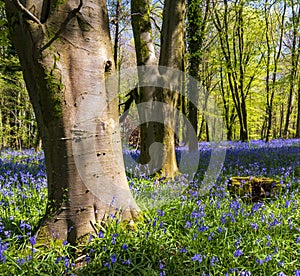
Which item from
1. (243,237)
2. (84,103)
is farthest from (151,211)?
(84,103)

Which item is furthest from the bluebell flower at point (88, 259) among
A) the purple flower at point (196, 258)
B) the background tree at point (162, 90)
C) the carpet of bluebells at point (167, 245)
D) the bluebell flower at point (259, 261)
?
the background tree at point (162, 90)

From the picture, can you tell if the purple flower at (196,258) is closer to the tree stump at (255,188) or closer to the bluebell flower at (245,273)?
the bluebell flower at (245,273)

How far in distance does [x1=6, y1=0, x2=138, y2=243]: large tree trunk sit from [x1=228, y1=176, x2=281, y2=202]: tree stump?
2620mm

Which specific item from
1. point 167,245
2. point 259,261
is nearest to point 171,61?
point 167,245

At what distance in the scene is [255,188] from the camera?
500cm

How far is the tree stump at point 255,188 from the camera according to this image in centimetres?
485

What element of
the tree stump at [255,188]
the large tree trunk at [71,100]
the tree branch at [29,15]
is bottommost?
the tree stump at [255,188]

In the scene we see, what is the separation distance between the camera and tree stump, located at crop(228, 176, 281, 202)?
4852mm

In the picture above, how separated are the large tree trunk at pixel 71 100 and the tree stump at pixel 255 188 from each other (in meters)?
2.62

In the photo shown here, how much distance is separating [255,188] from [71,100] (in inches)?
138

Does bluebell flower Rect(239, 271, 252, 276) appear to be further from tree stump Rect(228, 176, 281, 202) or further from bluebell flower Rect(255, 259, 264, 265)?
tree stump Rect(228, 176, 281, 202)

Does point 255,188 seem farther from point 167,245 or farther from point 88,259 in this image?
point 88,259

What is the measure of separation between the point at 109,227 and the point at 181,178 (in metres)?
3.00

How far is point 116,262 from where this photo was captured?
2.62 m
